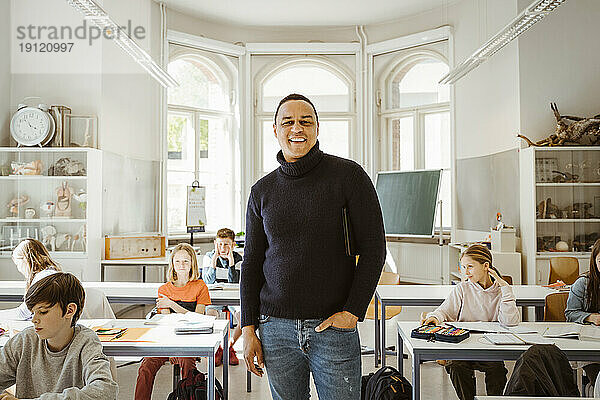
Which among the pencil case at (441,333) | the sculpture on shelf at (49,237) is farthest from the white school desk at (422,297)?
the sculpture on shelf at (49,237)

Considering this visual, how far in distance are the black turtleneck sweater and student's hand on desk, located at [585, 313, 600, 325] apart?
2055 millimetres

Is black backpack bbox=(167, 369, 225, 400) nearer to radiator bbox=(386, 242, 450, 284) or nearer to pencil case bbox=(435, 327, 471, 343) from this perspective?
pencil case bbox=(435, 327, 471, 343)

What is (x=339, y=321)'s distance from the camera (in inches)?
75.0

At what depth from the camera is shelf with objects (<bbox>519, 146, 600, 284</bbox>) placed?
638 cm

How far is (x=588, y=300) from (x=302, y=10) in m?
6.34

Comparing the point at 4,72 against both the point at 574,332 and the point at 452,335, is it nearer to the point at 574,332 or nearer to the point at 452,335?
the point at 452,335

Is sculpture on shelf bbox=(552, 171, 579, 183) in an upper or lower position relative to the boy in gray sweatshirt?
upper

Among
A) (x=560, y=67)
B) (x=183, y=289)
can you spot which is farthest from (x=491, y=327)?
(x=560, y=67)

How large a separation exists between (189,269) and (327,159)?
2.46m

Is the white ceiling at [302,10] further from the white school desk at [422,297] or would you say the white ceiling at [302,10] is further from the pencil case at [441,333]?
the pencil case at [441,333]

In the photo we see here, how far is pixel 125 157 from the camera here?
24.1ft

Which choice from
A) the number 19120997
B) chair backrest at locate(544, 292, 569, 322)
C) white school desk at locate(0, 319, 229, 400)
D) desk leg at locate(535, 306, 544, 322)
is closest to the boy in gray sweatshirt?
white school desk at locate(0, 319, 229, 400)

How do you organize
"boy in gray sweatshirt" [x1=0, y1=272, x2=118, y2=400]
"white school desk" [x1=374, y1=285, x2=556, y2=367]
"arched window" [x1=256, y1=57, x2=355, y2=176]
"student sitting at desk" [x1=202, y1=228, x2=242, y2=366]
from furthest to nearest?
"arched window" [x1=256, y1=57, x2=355, y2=176] < "student sitting at desk" [x1=202, y1=228, x2=242, y2=366] < "white school desk" [x1=374, y1=285, x2=556, y2=367] < "boy in gray sweatshirt" [x1=0, y1=272, x2=118, y2=400]

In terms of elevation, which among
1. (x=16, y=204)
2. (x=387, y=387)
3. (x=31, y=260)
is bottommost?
(x=387, y=387)
